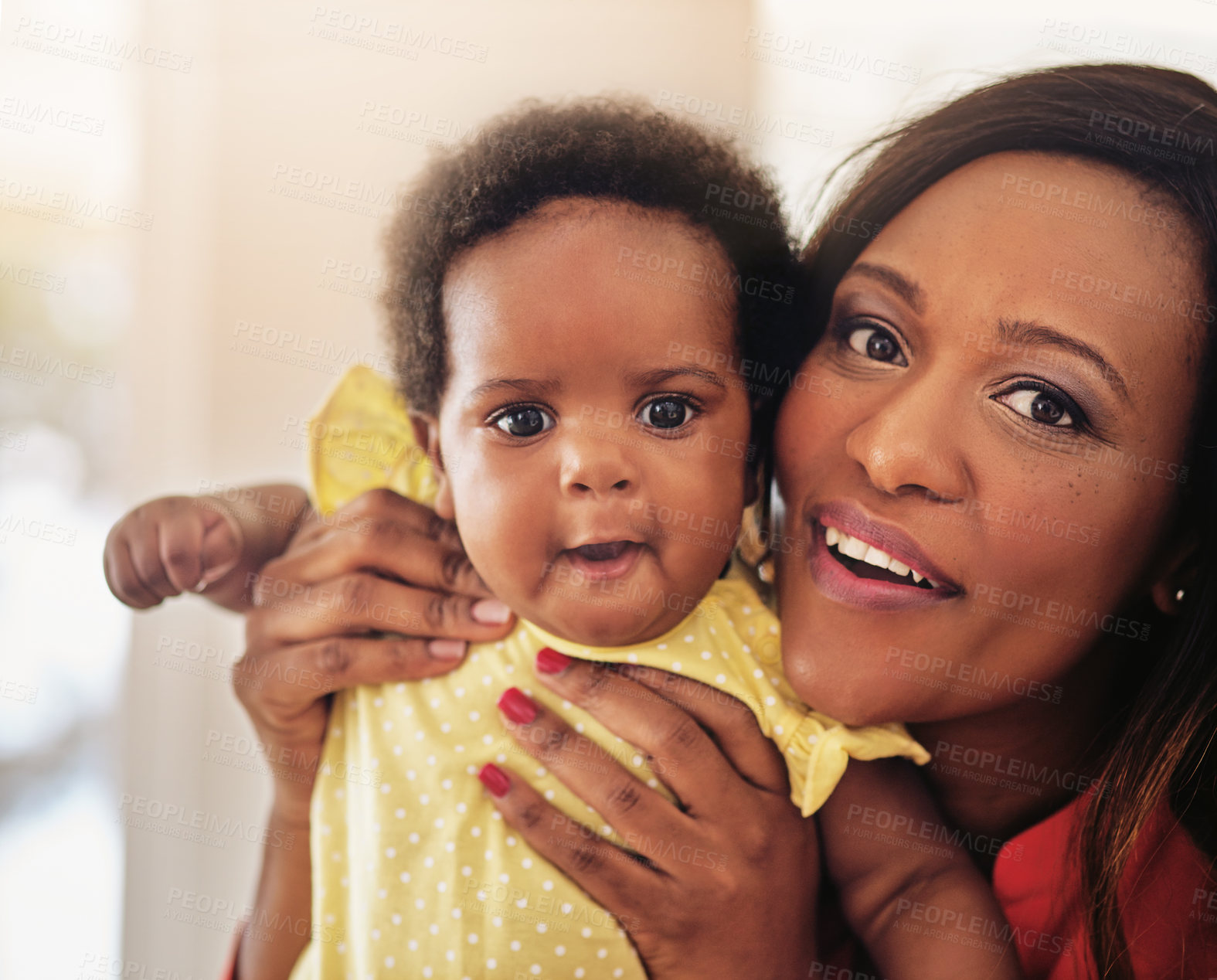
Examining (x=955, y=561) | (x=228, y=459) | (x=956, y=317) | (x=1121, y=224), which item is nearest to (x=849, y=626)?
(x=955, y=561)

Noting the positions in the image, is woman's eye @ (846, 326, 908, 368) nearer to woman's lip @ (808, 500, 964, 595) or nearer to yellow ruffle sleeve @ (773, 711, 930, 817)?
woman's lip @ (808, 500, 964, 595)

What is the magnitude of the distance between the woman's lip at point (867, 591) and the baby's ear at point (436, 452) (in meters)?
0.33

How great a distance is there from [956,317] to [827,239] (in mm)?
179

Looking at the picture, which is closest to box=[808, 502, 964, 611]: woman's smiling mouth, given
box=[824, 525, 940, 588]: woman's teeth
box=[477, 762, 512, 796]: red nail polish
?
box=[824, 525, 940, 588]: woman's teeth

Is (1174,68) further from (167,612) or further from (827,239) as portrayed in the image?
(167,612)

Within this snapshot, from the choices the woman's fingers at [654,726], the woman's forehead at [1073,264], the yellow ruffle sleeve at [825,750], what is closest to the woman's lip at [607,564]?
the woman's fingers at [654,726]

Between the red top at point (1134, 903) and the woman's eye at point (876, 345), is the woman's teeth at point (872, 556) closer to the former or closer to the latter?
the woman's eye at point (876, 345)

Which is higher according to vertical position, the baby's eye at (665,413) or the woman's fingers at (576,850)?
the baby's eye at (665,413)

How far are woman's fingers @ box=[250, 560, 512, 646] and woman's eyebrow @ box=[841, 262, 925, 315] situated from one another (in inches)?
16.9

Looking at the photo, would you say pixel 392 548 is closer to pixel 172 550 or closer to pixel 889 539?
pixel 172 550

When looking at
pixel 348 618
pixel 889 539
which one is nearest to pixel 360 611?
pixel 348 618

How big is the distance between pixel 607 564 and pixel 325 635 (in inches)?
11.7

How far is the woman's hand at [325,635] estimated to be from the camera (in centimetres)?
84

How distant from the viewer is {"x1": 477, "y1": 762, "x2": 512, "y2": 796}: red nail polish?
2.57ft
